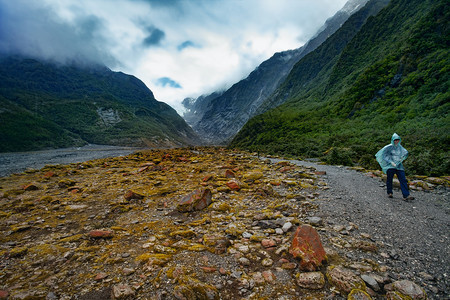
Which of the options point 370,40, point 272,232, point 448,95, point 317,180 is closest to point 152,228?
point 272,232

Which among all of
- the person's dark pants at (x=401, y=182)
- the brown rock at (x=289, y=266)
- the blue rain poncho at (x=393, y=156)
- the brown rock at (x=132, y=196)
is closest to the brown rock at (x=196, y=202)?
the brown rock at (x=132, y=196)

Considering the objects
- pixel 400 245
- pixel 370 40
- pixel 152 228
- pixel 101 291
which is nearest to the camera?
pixel 101 291

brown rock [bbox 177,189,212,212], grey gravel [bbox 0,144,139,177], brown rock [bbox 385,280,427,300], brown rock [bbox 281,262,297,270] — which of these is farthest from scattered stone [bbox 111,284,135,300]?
grey gravel [bbox 0,144,139,177]

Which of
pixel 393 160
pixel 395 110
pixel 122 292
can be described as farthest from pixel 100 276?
pixel 395 110

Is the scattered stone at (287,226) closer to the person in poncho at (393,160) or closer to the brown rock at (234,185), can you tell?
the brown rock at (234,185)

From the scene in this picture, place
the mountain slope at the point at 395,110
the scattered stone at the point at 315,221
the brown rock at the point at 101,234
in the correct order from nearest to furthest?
the brown rock at the point at 101,234 < the scattered stone at the point at 315,221 < the mountain slope at the point at 395,110

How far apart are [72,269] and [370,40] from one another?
8806cm

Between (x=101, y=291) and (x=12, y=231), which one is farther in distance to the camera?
(x=12, y=231)

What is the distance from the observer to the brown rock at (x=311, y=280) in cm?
295

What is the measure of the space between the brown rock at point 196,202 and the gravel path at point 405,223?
406 cm

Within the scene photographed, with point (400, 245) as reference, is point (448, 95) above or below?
above

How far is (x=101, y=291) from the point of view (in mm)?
2980

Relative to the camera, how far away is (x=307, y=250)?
3.62 meters

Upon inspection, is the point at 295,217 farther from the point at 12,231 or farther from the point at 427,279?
the point at 12,231
